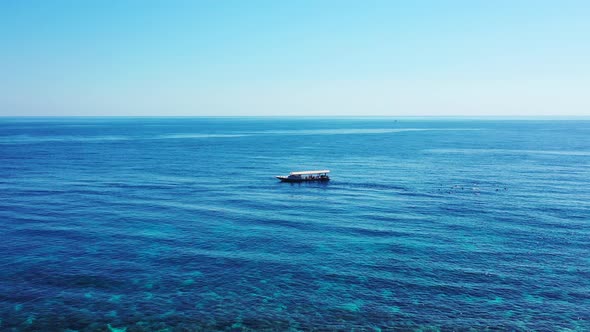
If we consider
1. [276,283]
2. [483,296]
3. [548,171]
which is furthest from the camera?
[548,171]

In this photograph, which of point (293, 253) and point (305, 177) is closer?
point (293, 253)

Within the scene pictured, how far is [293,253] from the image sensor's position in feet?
209

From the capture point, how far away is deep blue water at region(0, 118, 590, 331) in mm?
46281

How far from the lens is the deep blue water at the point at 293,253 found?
46281 mm

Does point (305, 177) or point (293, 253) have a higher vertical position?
point (305, 177)

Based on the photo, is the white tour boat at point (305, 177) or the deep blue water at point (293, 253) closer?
the deep blue water at point (293, 253)

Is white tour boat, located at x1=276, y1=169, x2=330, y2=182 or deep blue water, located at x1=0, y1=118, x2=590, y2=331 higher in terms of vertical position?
white tour boat, located at x1=276, y1=169, x2=330, y2=182

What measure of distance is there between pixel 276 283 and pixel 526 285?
1248 inches

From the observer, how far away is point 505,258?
6112 centimetres

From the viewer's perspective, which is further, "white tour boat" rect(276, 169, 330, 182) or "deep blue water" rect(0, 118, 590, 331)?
"white tour boat" rect(276, 169, 330, 182)

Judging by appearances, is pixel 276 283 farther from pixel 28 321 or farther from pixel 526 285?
pixel 526 285

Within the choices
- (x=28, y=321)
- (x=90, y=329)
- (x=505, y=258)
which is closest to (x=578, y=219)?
(x=505, y=258)

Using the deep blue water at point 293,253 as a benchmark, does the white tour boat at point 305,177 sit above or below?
above

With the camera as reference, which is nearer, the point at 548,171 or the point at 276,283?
the point at 276,283
